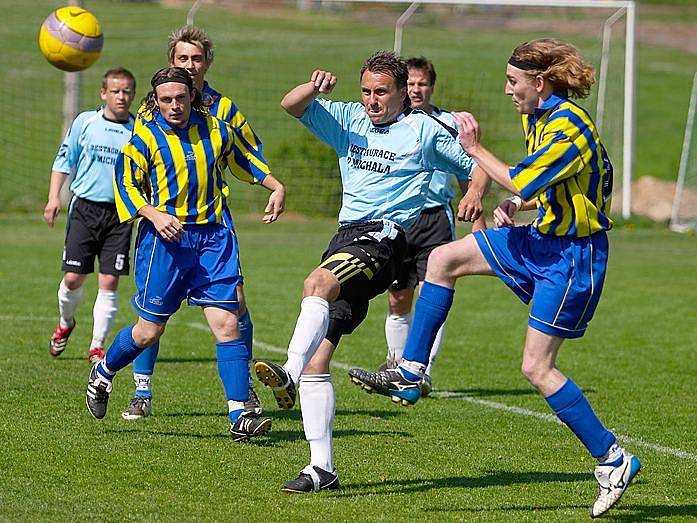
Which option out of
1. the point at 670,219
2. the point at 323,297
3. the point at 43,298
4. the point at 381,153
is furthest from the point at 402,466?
the point at 670,219

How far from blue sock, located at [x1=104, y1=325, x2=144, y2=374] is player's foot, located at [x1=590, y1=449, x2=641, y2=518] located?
9.45 ft

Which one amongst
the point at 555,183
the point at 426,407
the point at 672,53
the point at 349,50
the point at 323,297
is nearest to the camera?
the point at 555,183

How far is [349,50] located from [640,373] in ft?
73.3

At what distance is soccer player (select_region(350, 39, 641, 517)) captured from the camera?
545cm

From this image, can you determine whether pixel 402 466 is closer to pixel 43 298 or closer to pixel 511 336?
pixel 511 336

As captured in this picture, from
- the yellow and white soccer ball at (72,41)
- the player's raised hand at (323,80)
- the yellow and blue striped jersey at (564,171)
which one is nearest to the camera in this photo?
the yellow and blue striped jersey at (564,171)

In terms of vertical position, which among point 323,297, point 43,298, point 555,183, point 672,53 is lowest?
point 43,298

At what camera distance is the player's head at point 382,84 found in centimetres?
633

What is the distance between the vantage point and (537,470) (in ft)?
21.5

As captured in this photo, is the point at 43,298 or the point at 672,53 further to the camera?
the point at 672,53

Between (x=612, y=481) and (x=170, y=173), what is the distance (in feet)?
9.86

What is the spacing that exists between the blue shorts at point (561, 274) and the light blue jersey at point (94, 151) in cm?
475

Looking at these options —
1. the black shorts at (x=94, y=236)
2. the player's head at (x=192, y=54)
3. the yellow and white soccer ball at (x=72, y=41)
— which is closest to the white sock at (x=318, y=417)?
the player's head at (x=192, y=54)

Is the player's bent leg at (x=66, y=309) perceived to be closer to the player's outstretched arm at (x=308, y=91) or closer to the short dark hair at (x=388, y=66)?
the player's outstretched arm at (x=308, y=91)
